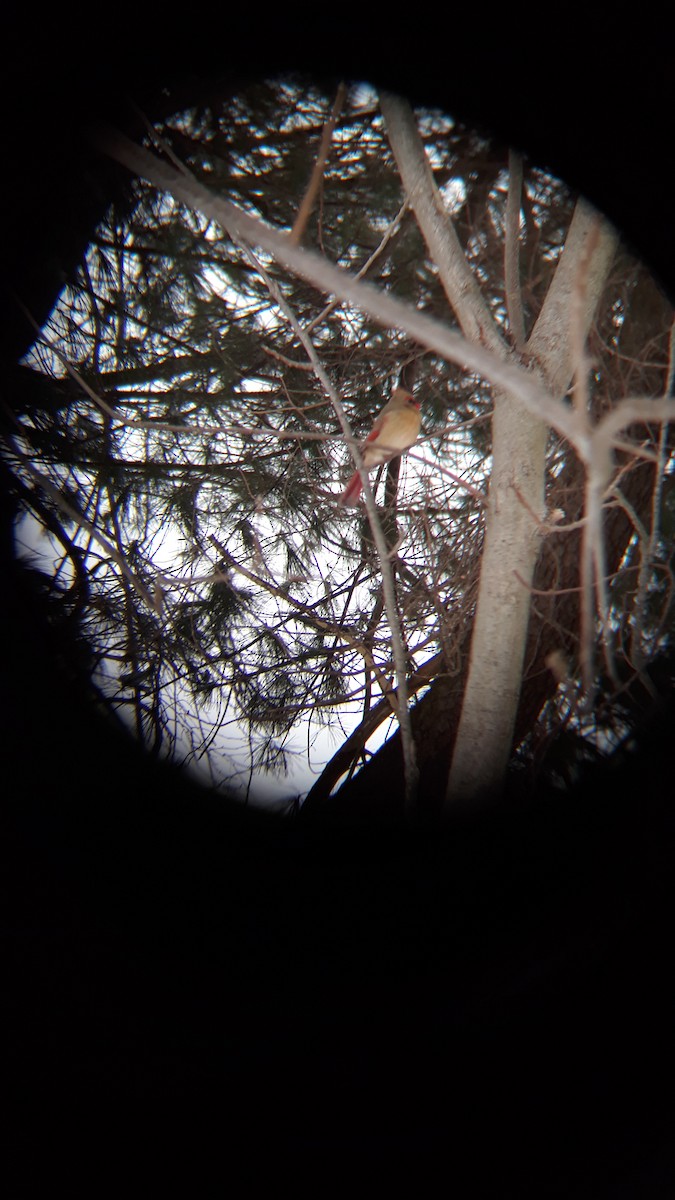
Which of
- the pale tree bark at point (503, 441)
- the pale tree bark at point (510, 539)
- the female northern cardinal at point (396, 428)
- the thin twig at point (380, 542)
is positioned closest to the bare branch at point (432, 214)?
the pale tree bark at point (503, 441)

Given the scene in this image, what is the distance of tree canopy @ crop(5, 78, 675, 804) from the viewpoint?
142 centimetres

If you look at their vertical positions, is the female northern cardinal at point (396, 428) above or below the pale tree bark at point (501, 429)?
above

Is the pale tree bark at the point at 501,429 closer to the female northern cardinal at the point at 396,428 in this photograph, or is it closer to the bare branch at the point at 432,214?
the bare branch at the point at 432,214

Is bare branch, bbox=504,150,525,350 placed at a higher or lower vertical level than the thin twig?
higher

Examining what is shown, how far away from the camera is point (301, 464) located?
1.80 meters

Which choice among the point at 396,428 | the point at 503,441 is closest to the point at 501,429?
the point at 503,441

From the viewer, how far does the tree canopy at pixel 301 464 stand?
55.8 inches

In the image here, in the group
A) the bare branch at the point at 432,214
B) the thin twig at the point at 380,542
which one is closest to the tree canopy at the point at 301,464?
the thin twig at the point at 380,542

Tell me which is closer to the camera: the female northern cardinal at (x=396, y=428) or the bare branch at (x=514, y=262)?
the bare branch at (x=514, y=262)

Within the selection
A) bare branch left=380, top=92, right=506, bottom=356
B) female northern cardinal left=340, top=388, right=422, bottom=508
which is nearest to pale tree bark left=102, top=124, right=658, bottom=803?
bare branch left=380, top=92, right=506, bottom=356

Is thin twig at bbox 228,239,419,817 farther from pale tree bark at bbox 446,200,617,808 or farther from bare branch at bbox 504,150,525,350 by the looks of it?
bare branch at bbox 504,150,525,350

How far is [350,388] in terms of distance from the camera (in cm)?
179

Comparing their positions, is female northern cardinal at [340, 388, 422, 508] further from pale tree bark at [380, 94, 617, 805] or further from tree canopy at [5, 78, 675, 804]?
pale tree bark at [380, 94, 617, 805]

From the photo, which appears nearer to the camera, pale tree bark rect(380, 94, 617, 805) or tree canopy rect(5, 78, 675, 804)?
pale tree bark rect(380, 94, 617, 805)
